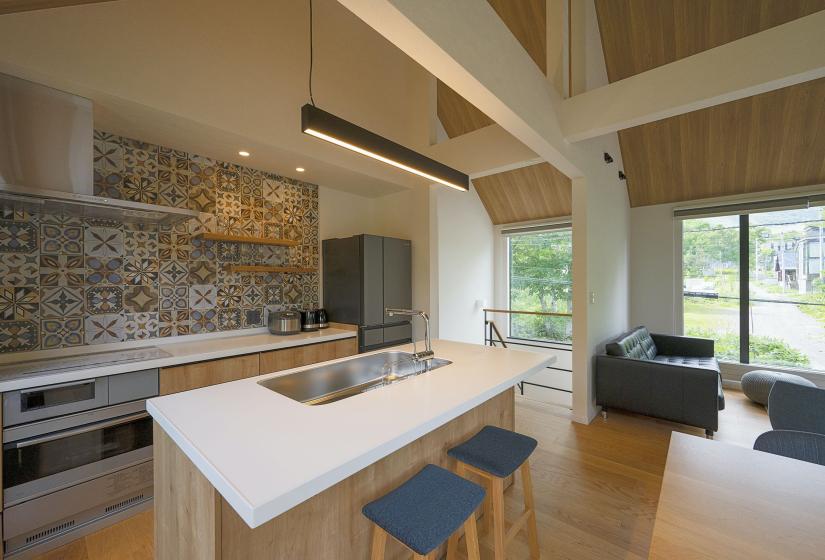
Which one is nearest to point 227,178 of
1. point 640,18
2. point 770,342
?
point 640,18

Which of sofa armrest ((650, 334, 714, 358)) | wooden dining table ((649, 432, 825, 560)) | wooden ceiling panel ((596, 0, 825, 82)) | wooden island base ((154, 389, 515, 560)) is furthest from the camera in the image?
sofa armrest ((650, 334, 714, 358))

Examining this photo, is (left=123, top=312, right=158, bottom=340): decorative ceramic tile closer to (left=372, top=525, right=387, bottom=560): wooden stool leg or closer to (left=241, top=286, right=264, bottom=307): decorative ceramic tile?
(left=241, top=286, right=264, bottom=307): decorative ceramic tile

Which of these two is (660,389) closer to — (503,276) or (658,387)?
(658,387)

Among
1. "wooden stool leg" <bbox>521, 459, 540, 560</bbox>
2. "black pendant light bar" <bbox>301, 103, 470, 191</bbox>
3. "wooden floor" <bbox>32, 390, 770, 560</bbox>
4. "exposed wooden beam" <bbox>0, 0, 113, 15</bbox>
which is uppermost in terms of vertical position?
"exposed wooden beam" <bbox>0, 0, 113, 15</bbox>

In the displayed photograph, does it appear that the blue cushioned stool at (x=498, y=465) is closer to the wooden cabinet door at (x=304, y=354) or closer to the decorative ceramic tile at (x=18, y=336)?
the wooden cabinet door at (x=304, y=354)

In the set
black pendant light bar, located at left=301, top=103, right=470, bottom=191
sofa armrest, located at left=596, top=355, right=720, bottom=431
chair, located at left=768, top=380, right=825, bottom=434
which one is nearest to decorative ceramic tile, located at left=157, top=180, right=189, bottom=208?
black pendant light bar, located at left=301, top=103, right=470, bottom=191

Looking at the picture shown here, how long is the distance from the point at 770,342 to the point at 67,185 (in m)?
7.00

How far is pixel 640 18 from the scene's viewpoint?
336cm

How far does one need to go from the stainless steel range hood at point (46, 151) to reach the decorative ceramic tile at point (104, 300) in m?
0.58

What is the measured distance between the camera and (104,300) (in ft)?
7.66

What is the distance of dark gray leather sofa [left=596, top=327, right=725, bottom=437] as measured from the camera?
2.88 metres

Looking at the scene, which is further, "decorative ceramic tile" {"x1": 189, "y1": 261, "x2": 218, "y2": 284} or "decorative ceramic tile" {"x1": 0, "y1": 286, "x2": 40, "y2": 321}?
"decorative ceramic tile" {"x1": 189, "y1": 261, "x2": 218, "y2": 284}

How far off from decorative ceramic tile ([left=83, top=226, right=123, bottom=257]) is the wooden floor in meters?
1.74

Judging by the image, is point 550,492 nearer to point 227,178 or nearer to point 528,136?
point 528,136
